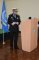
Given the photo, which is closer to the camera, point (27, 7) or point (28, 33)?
point (28, 33)

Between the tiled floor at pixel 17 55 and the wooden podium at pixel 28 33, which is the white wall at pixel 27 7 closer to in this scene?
the wooden podium at pixel 28 33

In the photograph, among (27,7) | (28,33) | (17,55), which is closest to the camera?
(17,55)

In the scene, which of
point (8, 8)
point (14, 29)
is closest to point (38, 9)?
point (8, 8)

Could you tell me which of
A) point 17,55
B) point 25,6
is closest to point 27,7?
point 25,6

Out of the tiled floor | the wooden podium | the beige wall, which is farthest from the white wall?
the tiled floor

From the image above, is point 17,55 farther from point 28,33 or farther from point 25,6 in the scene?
point 25,6

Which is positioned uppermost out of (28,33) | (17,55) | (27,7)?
(27,7)

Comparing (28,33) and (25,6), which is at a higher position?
(25,6)

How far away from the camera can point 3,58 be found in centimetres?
459

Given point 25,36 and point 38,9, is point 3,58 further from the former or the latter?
point 38,9

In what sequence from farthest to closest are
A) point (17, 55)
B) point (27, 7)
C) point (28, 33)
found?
point (27, 7)
point (28, 33)
point (17, 55)

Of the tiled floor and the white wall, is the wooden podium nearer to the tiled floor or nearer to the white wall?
the tiled floor

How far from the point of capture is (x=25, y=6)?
24.0 feet

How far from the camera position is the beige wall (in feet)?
23.4
